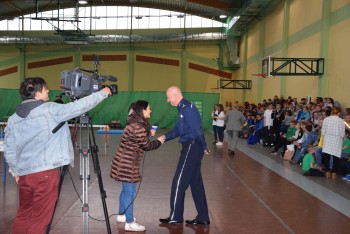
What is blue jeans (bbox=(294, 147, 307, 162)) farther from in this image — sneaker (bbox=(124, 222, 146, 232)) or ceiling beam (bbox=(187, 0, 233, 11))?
ceiling beam (bbox=(187, 0, 233, 11))

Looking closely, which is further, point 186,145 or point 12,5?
point 12,5

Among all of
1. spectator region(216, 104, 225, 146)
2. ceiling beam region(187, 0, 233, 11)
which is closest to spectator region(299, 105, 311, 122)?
spectator region(216, 104, 225, 146)

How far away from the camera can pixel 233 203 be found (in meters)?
6.32

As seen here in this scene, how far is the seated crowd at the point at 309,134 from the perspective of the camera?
844cm

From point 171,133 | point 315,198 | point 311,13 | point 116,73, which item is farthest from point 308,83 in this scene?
point 116,73

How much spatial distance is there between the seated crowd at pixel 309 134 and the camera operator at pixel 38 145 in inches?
262

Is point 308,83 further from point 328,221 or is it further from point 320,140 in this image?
point 328,221

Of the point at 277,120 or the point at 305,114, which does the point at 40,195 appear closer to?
the point at 305,114

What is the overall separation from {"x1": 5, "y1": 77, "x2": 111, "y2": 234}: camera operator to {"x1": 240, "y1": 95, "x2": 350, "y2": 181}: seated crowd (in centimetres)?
665

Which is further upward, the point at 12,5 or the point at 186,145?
the point at 12,5

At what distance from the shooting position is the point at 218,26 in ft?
93.0

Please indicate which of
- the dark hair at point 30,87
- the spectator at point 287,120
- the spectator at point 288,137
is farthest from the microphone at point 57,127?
the spectator at point 287,120

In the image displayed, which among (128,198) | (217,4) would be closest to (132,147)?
(128,198)

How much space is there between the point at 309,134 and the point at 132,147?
6.77m
